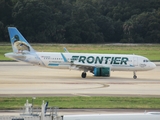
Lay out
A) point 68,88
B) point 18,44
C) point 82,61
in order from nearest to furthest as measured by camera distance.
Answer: point 68,88 → point 82,61 → point 18,44

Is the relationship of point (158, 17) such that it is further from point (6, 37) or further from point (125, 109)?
point (125, 109)

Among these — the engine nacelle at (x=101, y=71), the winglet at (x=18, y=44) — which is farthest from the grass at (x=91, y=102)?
the winglet at (x=18, y=44)

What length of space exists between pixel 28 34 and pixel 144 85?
84543 millimetres

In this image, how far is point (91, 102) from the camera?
35406 millimetres

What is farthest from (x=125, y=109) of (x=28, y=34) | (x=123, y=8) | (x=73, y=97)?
(x=123, y=8)

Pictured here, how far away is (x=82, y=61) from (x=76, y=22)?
78000 millimetres

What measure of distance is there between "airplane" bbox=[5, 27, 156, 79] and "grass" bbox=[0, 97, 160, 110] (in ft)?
68.3

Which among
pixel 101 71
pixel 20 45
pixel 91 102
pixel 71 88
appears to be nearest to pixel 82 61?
pixel 101 71

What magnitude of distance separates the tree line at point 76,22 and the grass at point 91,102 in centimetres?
9408

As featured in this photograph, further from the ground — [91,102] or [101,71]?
[101,71]

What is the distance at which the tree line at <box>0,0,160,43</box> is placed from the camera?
132000mm

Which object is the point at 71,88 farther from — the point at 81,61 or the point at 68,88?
the point at 81,61

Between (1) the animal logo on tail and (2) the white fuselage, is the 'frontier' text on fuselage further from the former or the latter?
(1) the animal logo on tail

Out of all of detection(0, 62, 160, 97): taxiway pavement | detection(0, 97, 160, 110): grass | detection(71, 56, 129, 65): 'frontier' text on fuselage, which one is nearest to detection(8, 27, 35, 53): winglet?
detection(0, 62, 160, 97): taxiway pavement
